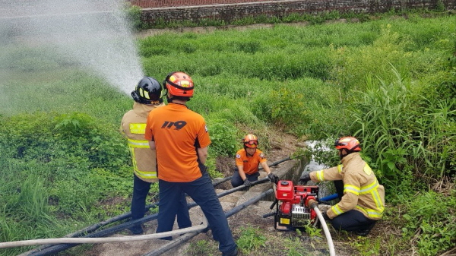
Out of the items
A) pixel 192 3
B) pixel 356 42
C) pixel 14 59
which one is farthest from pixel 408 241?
pixel 192 3

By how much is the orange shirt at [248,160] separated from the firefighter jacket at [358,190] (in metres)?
1.69

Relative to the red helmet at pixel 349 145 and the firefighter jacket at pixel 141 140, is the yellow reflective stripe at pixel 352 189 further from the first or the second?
the firefighter jacket at pixel 141 140

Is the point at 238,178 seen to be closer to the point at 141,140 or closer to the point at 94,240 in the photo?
the point at 141,140

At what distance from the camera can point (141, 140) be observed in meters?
4.92

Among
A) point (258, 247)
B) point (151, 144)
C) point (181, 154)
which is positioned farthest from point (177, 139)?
point (258, 247)

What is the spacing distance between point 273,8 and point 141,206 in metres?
17.8

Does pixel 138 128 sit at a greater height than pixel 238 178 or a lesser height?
greater

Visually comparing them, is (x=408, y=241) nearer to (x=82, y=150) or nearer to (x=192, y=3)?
(x=82, y=150)

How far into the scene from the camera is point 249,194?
650 centimetres

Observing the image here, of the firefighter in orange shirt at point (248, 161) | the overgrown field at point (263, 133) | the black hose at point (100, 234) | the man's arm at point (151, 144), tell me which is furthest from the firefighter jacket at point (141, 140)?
Answer: the firefighter in orange shirt at point (248, 161)

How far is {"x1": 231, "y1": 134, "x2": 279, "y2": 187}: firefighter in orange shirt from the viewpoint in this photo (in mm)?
6641

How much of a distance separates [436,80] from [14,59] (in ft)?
45.5

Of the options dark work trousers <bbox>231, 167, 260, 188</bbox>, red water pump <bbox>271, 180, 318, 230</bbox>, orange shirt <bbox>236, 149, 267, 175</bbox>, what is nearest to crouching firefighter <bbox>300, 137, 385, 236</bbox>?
red water pump <bbox>271, 180, 318, 230</bbox>

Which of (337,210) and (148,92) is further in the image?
(337,210)
